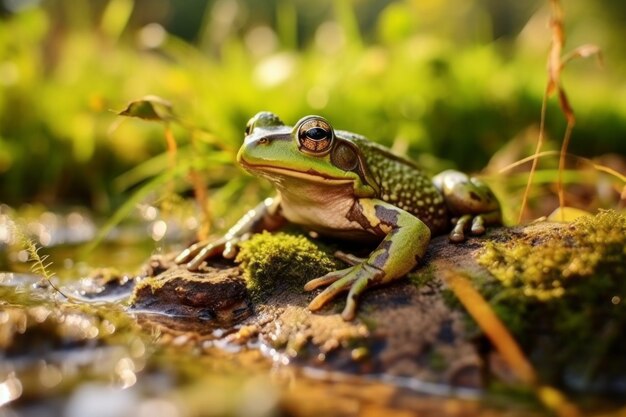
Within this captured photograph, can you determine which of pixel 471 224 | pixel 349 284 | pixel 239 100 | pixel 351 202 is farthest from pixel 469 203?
pixel 239 100

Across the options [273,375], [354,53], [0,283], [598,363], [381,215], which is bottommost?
[0,283]

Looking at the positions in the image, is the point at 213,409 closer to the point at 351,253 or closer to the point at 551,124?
the point at 351,253

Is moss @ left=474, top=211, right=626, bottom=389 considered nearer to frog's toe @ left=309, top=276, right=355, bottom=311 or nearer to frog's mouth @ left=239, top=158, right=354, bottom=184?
frog's toe @ left=309, top=276, right=355, bottom=311

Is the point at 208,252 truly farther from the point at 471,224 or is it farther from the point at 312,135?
the point at 471,224

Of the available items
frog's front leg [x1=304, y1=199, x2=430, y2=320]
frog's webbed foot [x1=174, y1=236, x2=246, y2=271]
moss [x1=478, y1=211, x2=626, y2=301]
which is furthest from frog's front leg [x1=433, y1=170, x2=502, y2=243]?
frog's webbed foot [x1=174, y1=236, x2=246, y2=271]

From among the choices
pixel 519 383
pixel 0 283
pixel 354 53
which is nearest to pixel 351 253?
pixel 519 383

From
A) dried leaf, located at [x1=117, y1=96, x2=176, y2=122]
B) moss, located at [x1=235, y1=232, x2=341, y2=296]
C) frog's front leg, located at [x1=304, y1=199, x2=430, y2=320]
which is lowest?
moss, located at [x1=235, y1=232, x2=341, y2=296]

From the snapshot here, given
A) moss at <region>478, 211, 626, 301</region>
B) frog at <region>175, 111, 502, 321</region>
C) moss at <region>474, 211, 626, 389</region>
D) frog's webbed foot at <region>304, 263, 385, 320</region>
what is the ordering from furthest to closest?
frog at <region>175, 111, 502, 321</region> → frog's webbed foot at <region>304, 263, 385, 320</region> → moss at <region>478, 211, 626, 301</region> → moss at <region>474, 211, 626, 389</region>
